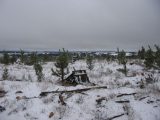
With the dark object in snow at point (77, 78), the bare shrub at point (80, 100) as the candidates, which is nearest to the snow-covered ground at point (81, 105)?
the bare shrub at point (80, 100)

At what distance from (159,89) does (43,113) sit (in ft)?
25.1

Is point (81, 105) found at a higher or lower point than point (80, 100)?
lower

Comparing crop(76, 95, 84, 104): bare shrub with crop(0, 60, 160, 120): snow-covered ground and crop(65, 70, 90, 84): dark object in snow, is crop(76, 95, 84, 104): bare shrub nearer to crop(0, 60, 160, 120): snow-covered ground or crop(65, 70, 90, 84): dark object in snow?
crop(0, 60, 160, 120): snow-covered ground

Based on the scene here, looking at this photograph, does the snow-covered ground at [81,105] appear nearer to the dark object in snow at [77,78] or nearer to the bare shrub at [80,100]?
the bare shrub at [80,100]

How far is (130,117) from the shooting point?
6.93 meters

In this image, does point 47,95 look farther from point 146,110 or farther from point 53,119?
point 146,110

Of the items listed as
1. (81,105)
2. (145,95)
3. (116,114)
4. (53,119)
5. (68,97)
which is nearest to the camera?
(53,119)

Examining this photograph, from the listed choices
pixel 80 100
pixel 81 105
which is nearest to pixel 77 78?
pixel 80 100

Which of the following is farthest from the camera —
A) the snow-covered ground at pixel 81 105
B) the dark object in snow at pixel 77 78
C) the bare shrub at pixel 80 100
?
the dark object in snow at pixel 77 78

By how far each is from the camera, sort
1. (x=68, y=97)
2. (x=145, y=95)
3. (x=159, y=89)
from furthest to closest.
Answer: (x=159, y=89)
(x=145, y=95)
(x=68, y=97)

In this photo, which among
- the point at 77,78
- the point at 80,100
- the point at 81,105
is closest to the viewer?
the point at 81,105

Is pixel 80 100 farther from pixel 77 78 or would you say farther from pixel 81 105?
pixel 77 78

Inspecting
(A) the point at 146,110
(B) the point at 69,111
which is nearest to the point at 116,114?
(A) the point at 146,110

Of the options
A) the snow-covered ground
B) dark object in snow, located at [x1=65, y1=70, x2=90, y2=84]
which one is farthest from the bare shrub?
dark object in snow, located at [x1=65, y1=70, x2=90, y2=84]
